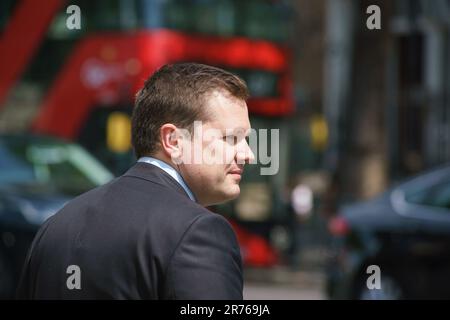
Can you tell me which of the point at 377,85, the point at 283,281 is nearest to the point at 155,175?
the point at 283,281

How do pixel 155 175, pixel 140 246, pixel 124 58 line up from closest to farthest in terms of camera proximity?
1. pixel 140 246
2. pixel 155 175
3. pixel 124 58

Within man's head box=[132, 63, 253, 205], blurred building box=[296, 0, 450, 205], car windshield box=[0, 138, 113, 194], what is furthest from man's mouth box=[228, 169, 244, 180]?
blurred building box=[296, 0, 450, 205]

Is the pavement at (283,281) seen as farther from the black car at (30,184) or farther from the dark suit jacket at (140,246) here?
the dark suit jacket at (140,246)

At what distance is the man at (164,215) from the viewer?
215 centimetres

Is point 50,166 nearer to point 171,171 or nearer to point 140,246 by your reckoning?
point 171,171

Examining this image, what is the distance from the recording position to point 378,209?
9.45m

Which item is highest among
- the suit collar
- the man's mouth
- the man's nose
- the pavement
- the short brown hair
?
the short brown hair

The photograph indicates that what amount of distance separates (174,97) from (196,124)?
75mm

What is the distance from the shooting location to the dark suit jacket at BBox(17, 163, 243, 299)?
2137 millimetres

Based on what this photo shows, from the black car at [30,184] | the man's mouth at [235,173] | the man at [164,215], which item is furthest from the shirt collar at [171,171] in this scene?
the black car at [30,184]

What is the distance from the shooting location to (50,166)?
35.9 feet

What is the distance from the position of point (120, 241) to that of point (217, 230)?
191mm

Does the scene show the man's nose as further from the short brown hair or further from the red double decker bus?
the red double decker bus

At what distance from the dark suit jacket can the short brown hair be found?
0.09 meters
